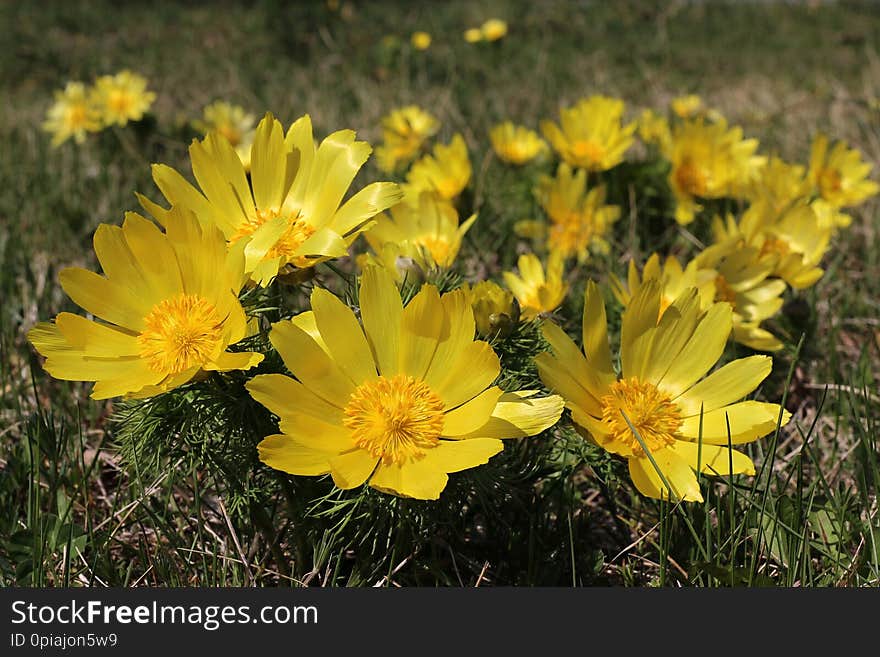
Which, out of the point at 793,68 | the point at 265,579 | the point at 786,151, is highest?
the point at 793,68

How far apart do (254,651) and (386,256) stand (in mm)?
802

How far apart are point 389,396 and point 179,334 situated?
1.11ft

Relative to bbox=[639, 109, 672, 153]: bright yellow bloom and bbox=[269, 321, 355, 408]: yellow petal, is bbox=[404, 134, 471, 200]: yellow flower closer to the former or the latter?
bbox=[639, 109, 672, 153]: bright yellow bloom

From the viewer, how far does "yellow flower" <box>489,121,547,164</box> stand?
3.08 metres

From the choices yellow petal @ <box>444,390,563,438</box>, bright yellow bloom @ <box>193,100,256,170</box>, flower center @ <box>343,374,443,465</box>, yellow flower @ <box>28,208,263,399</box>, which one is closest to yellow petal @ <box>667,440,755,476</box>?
yellow petal @ <box>444,390,563,438</box>

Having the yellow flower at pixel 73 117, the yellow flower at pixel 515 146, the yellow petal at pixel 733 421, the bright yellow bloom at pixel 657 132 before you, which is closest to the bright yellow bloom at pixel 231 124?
the yellow flower at pixel 73 117

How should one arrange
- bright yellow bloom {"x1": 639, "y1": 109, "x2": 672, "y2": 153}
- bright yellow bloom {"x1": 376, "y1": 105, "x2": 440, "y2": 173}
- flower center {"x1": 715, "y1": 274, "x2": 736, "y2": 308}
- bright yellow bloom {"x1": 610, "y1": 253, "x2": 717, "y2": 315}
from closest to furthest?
bright yellow bloom {"x1": 610, "y1": 253, "x2": 717, "y2": 315}
flower center {"x1": 715, "y1": 274, "x2": 736, "y2": 308}
bright yellow bloom {"x1": 639, "y1": 109, "x2": 672, "y2": 153}
bright yellow bloom {"x1": 376, "y1": 105, "x2": 440, "y2": 173}

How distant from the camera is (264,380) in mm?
1115

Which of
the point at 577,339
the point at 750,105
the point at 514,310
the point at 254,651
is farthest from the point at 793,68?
the point at 254,651

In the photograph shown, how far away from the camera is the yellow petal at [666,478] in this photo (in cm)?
128

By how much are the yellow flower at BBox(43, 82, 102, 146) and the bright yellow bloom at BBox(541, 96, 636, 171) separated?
2267 millimetres

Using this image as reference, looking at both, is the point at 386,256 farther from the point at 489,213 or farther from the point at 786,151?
the point at 786,151

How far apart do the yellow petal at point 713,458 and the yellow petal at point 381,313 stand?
1.74 ft

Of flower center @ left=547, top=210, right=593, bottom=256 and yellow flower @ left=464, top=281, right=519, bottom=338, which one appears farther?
flower center @ left=547, top=210, right=593, bottom=256
